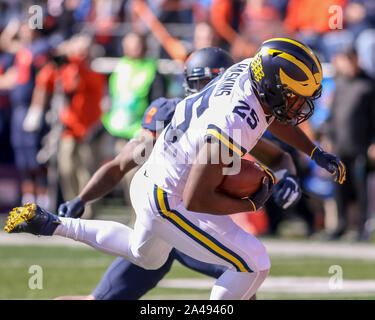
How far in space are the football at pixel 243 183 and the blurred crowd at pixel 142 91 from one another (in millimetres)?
5047

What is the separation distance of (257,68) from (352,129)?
6076mm

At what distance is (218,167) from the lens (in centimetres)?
432

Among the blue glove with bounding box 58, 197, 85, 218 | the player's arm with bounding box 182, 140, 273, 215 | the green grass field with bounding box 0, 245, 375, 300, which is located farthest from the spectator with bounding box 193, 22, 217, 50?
the player's arm with bounding box 182, 140, 273, 215

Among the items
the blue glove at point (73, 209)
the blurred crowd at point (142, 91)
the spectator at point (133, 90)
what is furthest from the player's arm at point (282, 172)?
the spectator at point (133, 90)

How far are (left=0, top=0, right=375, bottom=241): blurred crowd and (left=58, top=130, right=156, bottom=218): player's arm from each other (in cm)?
428

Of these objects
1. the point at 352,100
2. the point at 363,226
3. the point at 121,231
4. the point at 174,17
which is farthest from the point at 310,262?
the point at 174,17

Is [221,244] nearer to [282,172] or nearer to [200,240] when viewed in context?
[200,240]

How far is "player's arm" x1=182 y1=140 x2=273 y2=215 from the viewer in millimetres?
4293

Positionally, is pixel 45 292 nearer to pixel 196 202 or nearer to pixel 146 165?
pixel 146 165

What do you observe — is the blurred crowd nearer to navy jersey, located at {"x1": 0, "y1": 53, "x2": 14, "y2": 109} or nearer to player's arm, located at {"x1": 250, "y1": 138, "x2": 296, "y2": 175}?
navy jersey, located at {"x1": 0, "y1": 53, "x2": 14, "y2": 109}

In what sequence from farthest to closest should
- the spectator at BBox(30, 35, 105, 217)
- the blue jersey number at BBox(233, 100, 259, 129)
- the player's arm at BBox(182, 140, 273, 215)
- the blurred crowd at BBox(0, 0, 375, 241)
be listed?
the spectator at BBox(30, 35, 105, 217), the blurred crowd at BBox(0, 0, 375, 241), the blue jersey number at BBox(233, 100, 259, 129), the player's arm at BBox(182, 140, 273, 215)

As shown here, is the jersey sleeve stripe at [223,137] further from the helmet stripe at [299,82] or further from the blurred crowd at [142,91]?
the blurred crowd at [142,91]

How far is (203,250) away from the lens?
182 inches
